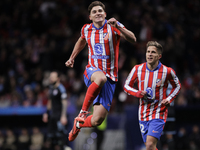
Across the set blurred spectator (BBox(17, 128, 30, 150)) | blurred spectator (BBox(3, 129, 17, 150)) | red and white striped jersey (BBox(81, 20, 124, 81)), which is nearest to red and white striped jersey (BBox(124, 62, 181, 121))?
red and white striped jersey (BBox(81, 20, 124, 81))

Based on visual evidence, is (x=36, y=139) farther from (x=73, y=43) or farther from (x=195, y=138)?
(x=195, y=138)

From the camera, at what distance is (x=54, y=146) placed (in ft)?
34.6

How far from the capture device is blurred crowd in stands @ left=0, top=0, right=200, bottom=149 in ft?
37.3

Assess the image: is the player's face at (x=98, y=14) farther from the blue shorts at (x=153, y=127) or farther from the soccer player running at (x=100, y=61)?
the blue shorts at (x=153, y=127)

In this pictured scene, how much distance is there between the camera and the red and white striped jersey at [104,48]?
5230mm

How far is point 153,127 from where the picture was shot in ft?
17.6

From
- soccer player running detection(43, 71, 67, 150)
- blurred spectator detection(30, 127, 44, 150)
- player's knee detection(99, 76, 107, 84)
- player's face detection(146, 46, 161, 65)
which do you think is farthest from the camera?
blurred spectator detection(30, 127, 44, 150)

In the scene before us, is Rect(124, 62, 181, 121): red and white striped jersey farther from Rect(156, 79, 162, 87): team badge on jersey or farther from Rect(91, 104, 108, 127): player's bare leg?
Rect(91, 104, 108, 127): player's bare leg

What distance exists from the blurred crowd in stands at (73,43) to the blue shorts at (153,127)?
506 cm

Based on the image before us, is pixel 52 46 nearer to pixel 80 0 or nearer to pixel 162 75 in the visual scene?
pixel 80 0

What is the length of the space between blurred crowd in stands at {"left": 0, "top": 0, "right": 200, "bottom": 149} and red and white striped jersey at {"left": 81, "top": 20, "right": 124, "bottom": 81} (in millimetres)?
5353

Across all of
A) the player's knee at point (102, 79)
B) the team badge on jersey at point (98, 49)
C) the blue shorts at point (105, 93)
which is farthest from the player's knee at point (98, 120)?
the team badge on jersey at point (98, 49)

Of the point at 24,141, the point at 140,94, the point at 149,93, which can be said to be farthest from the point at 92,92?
the point at 24,141

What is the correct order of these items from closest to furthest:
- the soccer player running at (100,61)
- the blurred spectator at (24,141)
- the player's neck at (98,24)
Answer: the soccer player running at (100,61) < the player's neck at (98,24) < the blurred spectator at (24,141)
